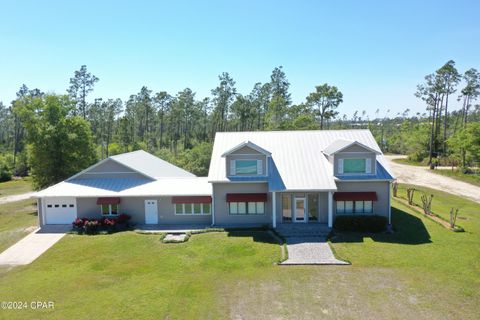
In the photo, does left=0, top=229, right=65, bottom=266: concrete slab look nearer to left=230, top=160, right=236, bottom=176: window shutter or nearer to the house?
the house

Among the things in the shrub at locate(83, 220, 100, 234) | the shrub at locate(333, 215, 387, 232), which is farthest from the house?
the shrub at locate(83, 220, 100, 234)

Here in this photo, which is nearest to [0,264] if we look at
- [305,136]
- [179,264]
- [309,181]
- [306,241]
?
[179,264]

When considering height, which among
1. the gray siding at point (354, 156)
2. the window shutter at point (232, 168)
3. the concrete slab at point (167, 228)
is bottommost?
the concrete slab at point (167, 228)

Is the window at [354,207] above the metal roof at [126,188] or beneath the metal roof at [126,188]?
beneath

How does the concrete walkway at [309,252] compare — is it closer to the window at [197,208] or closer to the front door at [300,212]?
the front door at [300,212]

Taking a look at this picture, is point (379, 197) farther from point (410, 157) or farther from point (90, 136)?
point (410, 157)

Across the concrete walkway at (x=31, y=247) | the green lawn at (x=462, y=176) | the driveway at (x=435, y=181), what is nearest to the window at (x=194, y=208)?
the concrete walkway at (x=31, y=247)

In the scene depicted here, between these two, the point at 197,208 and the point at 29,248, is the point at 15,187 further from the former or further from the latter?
the point at 197,208
